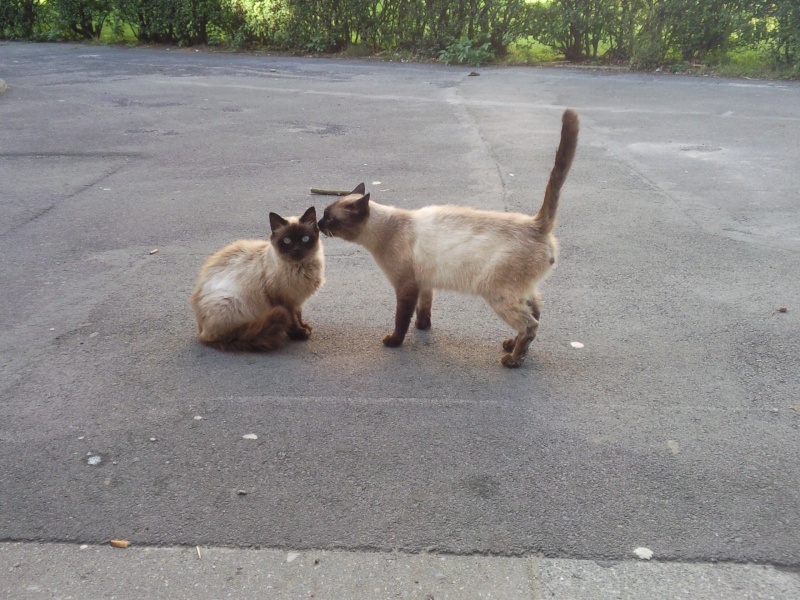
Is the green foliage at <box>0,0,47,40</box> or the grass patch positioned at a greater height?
the green foliage at <box>0,0,47,40</box>

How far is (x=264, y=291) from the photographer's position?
483cm

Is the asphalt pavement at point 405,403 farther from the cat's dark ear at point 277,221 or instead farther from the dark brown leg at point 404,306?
the cat's dark ear at point 277,221

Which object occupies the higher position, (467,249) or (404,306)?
(467,249)

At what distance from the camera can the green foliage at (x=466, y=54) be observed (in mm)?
16859

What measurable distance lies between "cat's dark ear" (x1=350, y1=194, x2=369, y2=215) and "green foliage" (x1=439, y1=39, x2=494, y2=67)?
1318 centimetres

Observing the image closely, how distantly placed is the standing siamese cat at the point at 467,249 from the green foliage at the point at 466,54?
42.7 ft

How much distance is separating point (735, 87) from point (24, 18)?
61.4ft

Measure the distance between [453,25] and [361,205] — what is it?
13947 millimetres

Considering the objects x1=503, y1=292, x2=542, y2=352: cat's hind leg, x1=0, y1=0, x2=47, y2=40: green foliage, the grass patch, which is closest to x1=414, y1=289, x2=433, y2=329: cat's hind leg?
x1=503, y1=292, x2=542, y2=352: cat's hind leg

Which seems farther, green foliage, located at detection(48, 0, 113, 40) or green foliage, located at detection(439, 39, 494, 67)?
green foliage, located at detection(48, 0, 113, 40)

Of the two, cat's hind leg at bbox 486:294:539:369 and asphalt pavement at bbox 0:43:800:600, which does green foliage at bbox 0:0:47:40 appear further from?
cat's hind leg at bbox 486:294:539:369

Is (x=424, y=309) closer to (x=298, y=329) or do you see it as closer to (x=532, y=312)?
(x=532, y=312)

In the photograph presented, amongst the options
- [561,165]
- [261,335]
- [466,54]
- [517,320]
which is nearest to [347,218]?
[261,335]

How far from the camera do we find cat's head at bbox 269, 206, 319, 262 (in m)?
4.75
